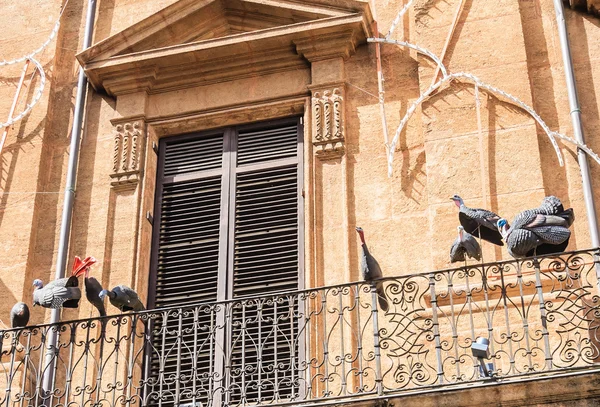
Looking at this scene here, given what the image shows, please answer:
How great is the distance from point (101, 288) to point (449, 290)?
10.0ft

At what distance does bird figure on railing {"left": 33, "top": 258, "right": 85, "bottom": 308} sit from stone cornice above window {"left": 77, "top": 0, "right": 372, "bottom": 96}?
8.46 ft

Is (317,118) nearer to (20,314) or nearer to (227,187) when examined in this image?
(227,187)

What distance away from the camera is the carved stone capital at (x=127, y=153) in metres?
12.6

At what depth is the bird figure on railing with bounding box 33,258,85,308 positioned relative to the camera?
1117 cm

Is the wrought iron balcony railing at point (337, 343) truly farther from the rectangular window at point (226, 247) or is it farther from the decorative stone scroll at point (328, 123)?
the decorative stone scroll at point (328, 123)

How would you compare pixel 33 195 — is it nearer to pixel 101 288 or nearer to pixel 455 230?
pixel 101 288

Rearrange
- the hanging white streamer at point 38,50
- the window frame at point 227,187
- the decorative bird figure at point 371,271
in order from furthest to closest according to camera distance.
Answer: the hanging white streamer at point 38,50 < the window frame at point 227,187 < the decorative bird figure at point 371,271

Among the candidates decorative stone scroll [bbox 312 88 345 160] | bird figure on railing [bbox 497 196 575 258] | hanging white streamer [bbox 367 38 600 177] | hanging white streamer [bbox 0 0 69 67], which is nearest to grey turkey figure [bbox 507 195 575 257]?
bird figure on railing [bbox 497 196 575 258]

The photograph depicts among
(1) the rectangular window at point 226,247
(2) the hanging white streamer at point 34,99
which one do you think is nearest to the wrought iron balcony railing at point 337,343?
(1) the rectangular window at point 226,247

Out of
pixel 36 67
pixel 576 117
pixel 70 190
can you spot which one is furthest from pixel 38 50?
pixel 576 117

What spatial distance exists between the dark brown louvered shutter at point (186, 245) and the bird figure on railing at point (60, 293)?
0.77m

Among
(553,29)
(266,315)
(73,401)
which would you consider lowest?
(73,401)

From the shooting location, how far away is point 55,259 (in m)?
12.4

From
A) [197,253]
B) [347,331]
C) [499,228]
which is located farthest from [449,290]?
[197,253]
